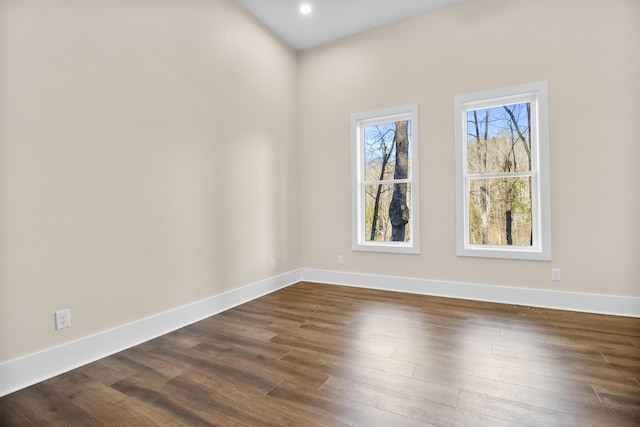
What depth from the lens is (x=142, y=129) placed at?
2.41 m

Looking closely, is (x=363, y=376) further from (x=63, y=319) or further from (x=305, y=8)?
(x=305, y=8)

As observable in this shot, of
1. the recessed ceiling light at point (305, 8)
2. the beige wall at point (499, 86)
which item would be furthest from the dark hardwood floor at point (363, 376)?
the recessed ceiling light at point (305, 8)

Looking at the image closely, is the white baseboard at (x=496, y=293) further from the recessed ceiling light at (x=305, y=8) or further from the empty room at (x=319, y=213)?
the recessed ceiling light at (x=305, y=8)

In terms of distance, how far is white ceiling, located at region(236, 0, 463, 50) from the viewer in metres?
3.40

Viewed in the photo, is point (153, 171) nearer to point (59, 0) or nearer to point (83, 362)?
point (59, 0)

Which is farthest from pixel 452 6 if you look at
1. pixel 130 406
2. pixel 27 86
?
pixel 130 406

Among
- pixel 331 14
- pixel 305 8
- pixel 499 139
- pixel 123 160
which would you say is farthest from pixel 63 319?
pixel 499 139

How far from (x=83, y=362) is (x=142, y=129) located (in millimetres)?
1710

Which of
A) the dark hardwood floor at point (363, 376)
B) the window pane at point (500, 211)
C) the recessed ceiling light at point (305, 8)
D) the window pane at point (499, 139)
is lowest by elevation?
the dark hardwood floor at point (363, 376)

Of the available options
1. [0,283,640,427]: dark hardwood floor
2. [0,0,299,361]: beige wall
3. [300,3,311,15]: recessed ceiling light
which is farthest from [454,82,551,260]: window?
[0,0,299,361]: beige wall

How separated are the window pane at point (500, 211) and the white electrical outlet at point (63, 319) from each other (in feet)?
12.1

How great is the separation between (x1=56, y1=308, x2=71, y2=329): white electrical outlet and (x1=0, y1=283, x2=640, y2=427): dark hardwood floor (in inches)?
11.9

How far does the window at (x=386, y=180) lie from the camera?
12.2ft

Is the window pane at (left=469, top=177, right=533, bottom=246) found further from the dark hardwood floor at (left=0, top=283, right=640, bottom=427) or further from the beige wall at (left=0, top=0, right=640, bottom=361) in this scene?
the dark hardwood floor at (left=0, top=283, right=640, bottom=427)
